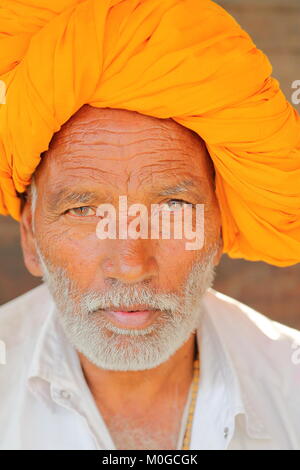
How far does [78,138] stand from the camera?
2.11 metres

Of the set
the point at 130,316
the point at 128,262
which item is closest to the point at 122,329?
the point at 130,316

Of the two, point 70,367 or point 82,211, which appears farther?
point 70,367

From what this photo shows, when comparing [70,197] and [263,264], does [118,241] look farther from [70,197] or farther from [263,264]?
[263,264]

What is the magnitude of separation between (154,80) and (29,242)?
699 mm

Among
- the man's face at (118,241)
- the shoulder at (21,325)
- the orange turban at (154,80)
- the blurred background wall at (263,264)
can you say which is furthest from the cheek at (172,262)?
the blurred background wall at (263,264)

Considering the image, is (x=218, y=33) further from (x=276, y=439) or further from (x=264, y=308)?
(x=264, y=308)

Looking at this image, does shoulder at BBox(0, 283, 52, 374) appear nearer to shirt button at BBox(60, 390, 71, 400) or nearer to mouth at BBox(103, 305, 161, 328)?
shirt button at BBox(60, 390, 71, 400)

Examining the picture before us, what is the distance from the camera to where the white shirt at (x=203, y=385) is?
2193mm

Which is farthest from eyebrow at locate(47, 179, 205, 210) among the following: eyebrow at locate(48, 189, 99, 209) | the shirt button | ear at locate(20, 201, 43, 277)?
the shirt button

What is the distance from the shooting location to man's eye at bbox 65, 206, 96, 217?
212 cm

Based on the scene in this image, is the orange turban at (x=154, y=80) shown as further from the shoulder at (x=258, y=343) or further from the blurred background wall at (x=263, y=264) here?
the blurred background wall at (x=263, y=264)

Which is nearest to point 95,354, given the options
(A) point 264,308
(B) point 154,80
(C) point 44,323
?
(C) point 44,323

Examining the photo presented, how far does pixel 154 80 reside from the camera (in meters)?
1.99

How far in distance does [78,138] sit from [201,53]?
409 mm
